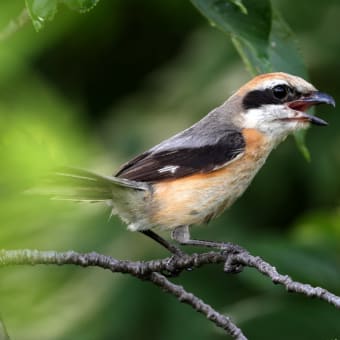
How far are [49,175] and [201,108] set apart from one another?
16.9 ft

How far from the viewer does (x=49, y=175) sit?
1.20m

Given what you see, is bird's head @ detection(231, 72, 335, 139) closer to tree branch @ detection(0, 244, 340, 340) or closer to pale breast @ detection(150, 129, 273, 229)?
pale breast @ detection(150, 129, 273, 229)

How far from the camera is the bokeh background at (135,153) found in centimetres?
124

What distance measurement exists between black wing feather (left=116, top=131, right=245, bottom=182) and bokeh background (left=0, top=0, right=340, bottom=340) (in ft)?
0.90

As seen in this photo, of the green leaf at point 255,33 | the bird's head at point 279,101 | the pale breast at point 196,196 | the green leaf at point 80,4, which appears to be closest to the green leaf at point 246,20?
the green leaf at point 255,33

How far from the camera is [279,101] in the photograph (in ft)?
13.8

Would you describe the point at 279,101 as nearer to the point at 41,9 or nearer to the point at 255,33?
the point at 255,33

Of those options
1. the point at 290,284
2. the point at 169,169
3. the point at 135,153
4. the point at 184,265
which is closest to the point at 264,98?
the point at 169,169

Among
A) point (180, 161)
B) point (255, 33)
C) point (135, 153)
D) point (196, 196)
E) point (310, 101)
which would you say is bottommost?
point (135, 153)

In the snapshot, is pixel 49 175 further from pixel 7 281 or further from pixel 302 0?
pixel 302 0

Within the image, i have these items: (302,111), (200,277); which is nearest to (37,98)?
(302,111)

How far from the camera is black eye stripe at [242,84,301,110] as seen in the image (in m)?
4.20

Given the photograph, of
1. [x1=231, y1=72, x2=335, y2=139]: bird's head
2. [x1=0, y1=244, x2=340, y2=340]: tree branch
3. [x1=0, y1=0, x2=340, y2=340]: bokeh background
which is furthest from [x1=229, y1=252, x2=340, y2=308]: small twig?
[x1=231, y1=72, x2=335, y2=139]: bird's head

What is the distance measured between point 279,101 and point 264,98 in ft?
0.27
